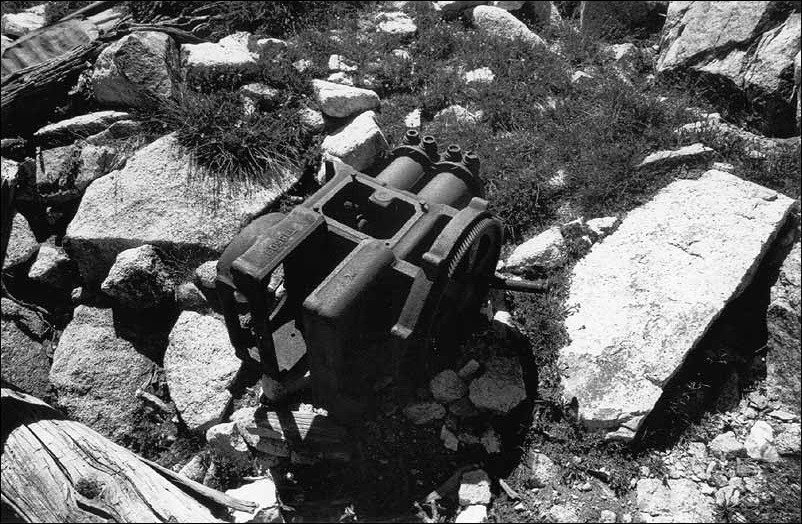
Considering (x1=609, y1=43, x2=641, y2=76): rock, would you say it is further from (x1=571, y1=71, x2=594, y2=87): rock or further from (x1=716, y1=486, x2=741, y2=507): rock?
(x1=716, y1=486, x2=741, y2=507): rock

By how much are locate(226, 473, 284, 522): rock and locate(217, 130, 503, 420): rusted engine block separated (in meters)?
0.62

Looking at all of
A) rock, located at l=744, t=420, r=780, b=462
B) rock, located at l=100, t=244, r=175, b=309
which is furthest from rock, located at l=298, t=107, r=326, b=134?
rock, located at l=744, t=420, r=780, b=462

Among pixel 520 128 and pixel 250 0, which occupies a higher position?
pixel 250 0

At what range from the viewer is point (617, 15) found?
22.9ft

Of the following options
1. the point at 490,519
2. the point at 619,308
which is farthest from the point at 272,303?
the point at 619,308

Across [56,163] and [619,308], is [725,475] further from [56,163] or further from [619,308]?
[56,163]

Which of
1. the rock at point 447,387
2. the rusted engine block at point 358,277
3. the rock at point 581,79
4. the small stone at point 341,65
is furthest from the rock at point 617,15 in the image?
the rock at point 447,387

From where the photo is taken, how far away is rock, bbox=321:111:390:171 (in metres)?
5.45

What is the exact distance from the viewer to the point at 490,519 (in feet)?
11.7

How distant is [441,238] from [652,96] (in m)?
3.79

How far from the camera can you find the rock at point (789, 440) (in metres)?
3.69

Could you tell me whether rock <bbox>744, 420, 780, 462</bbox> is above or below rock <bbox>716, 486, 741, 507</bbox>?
above

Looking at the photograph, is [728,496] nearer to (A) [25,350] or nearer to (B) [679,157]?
(B) [679,157]

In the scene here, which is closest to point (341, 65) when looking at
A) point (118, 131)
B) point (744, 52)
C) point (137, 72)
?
point (137, 72)
